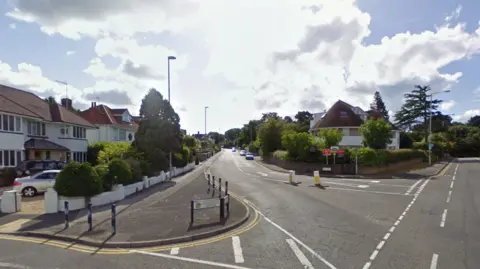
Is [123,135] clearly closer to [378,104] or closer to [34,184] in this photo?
[34,184]

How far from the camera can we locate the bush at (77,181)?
14109 millimetres

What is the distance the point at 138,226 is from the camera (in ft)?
36.6

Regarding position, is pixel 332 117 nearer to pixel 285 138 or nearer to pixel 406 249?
pixel 285 138

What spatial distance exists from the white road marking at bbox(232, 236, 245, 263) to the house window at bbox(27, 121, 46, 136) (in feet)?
85.1

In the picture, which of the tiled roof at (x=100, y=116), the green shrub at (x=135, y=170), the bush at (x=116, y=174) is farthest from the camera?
the tiled roof at (x=100, y=116)

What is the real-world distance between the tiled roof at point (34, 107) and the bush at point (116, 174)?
13.1 metres

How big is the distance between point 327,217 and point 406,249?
4.36m

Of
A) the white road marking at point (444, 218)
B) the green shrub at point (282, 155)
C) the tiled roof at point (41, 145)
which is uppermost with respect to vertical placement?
the tiled roof at point (41, 145)

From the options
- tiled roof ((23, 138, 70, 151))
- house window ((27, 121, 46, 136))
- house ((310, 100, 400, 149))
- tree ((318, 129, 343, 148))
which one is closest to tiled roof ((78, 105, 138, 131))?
house window ((27, 121, 46, 136))

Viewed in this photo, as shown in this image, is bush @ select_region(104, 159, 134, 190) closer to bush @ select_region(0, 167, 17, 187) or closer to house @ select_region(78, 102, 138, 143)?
bush @ select_region(0, 167, 17, 187)

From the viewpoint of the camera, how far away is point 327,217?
1305 cm

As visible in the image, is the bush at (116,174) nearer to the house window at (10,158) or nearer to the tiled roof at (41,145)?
the house window at (10,158)

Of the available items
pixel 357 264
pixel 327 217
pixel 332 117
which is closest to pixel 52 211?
pixel 327 217

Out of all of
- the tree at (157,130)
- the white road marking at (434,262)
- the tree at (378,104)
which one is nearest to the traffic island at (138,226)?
the white road marking at (434,262)
